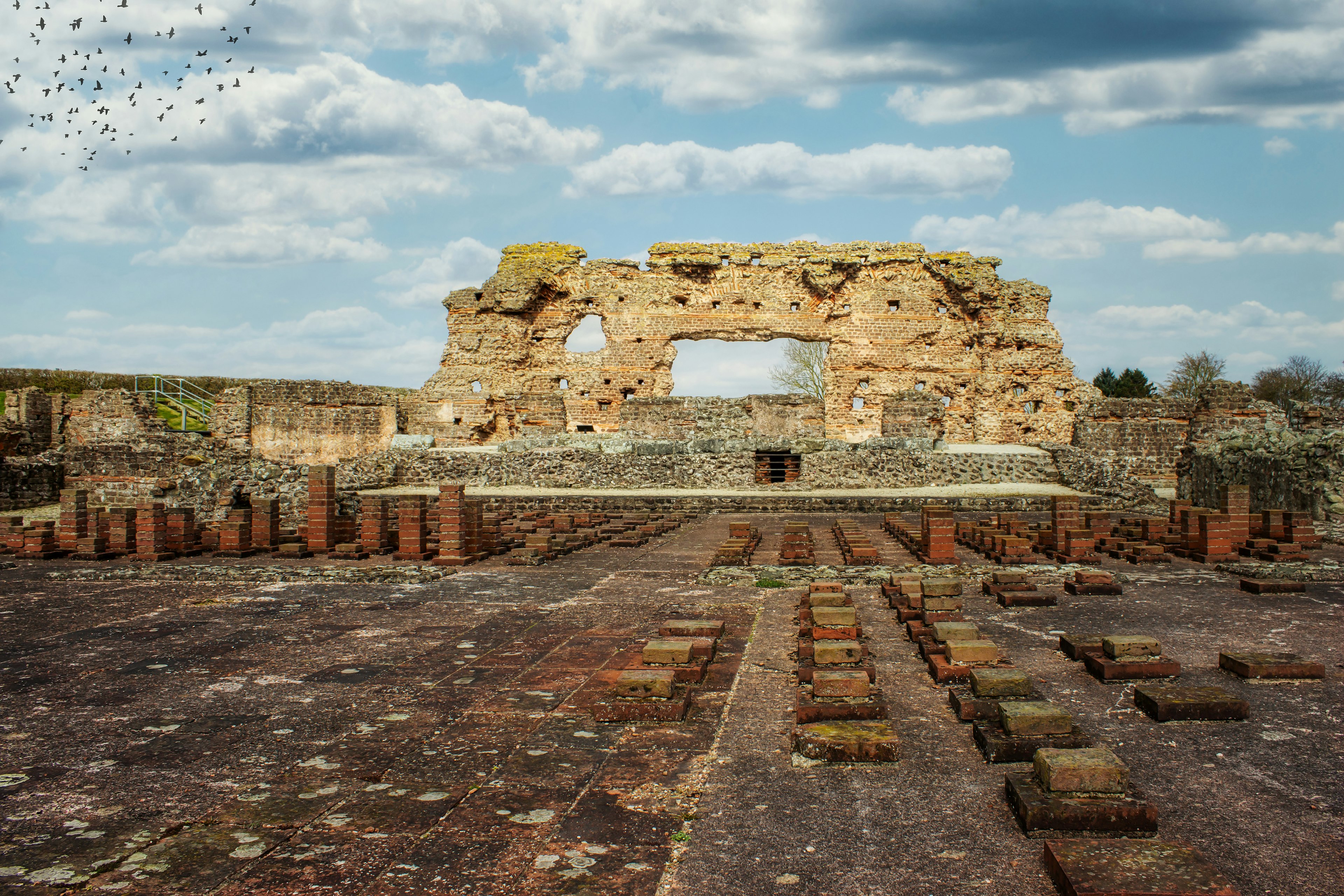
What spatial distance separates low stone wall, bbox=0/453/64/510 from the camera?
57.7ft

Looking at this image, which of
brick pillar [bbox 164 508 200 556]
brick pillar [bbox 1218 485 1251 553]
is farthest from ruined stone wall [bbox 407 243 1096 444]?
brick pillar [bbox 1218 485 1251 553]

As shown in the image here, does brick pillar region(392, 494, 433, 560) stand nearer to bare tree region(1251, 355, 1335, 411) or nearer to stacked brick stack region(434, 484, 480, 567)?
stacked brick stack region(434, 484, 480, 567)

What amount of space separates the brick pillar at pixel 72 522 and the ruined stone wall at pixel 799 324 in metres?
17.5

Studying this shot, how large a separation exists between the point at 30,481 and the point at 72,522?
10.3m

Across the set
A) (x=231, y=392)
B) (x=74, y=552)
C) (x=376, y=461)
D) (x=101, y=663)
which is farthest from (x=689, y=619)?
(x=231, y=392)

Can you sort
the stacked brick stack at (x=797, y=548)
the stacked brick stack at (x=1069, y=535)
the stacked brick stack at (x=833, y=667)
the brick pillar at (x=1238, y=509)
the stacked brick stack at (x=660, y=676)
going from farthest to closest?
the brick pillar at (x=1238, y=509), the stacked brick stack at (x=1069, y=535), the stacked brick stack at (x=797, y=548), the stacked brick stack at (x=660, y=676), the stacked brick stack at (x=833, y=667)

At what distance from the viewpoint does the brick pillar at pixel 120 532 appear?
9.71 metres

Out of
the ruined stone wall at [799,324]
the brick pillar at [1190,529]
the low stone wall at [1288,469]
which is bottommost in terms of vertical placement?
the brick pillar at [1190,529]

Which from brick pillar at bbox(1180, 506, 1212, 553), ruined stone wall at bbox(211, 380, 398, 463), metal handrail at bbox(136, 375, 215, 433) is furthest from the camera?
metal handrail at bbox(136, 375, 215, 433)

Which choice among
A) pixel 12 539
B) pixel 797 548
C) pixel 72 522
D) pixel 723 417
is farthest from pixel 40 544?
pixel 723 417

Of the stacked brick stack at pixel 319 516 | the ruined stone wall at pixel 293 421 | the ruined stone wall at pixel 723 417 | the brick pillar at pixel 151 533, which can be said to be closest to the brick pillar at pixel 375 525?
the stacked brick stack at pixel 319 516

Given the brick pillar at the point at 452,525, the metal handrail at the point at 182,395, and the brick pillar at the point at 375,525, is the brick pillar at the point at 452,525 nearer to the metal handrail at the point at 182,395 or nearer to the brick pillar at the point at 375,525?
the brick pillar at the point at 375,525

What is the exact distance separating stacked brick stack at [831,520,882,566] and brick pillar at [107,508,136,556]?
25.5 feet

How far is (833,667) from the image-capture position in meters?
4.12
